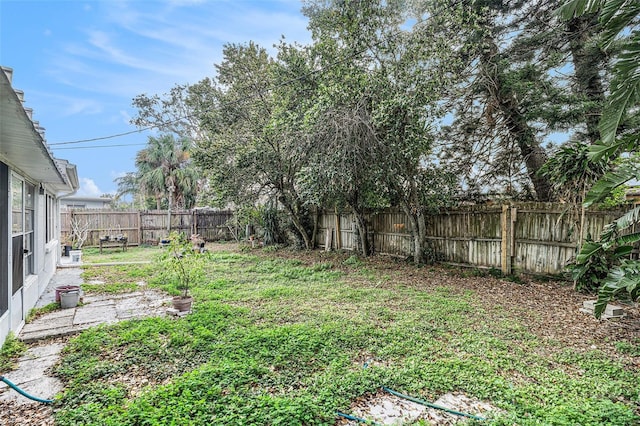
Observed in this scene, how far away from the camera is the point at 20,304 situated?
14.5 ft

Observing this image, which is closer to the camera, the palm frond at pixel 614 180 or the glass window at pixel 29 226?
the palm frond at pixel 614 180

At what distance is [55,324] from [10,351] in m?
0.90

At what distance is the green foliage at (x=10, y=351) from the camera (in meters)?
3.32

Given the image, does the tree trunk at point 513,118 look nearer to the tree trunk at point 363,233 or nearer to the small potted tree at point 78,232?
the tree trunk at point 363,233

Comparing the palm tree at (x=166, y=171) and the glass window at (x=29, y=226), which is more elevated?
the palm tree at (x=166, y=171)

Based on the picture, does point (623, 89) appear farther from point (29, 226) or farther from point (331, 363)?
point (29, 226)

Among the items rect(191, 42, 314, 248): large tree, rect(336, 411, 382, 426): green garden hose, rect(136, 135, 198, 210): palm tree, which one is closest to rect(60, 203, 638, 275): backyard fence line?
rect(191, 42, 314, 248): large tree

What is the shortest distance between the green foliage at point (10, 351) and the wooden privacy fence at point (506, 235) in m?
7.82

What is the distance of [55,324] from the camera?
14.6ft

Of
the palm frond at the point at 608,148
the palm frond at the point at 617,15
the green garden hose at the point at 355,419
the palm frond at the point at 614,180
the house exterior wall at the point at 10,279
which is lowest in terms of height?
the green garden hose at the point at 355,419

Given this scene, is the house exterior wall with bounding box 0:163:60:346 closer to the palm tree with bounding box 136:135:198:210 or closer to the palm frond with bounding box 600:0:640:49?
the palm frond with bounding box 600:0:640:49

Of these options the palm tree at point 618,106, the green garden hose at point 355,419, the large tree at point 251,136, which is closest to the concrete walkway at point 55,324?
the green garden hose at point 355,419

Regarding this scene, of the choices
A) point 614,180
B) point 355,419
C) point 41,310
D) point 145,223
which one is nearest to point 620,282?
point 614,180

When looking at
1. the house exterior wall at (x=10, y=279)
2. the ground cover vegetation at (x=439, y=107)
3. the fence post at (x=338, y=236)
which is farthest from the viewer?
the fence post at (x=338, y=236)
